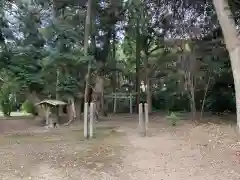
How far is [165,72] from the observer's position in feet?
61.0

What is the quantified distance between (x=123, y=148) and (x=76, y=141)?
1.67m

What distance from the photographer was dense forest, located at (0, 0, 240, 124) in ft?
44.4

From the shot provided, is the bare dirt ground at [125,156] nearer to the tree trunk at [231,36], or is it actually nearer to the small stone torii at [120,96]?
the tree trunk at [231,36]

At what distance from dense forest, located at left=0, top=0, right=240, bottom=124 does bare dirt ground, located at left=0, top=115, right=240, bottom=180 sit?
4273 mm

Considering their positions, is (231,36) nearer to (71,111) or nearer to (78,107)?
(71,111)

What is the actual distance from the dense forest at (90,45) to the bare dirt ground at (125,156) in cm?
427

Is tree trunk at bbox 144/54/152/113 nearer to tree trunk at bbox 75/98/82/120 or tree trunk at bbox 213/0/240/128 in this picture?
tree trunk at bbox 75/98/82/120

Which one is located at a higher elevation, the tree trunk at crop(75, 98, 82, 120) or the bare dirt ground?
the tree trunk at crop(75, 98, 82, 120)

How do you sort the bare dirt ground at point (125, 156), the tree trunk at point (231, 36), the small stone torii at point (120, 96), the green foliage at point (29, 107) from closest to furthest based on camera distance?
the bare dirt ground at point (125, 156), the tree trunk at point (231, 36), the green foliage at point (29, 107), the small stone torii at point (120, 96)

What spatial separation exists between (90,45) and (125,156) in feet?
29.6

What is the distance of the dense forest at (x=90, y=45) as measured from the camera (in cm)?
1354

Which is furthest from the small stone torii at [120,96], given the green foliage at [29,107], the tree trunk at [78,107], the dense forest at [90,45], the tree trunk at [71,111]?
the tree trunk at [71,111]

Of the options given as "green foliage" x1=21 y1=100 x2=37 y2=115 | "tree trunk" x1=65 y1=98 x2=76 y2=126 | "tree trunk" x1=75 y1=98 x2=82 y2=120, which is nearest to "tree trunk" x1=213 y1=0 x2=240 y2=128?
"tree trunk" x1=65 y1=98 x2=76 y2=126

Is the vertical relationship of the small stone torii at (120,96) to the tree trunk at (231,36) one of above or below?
below
